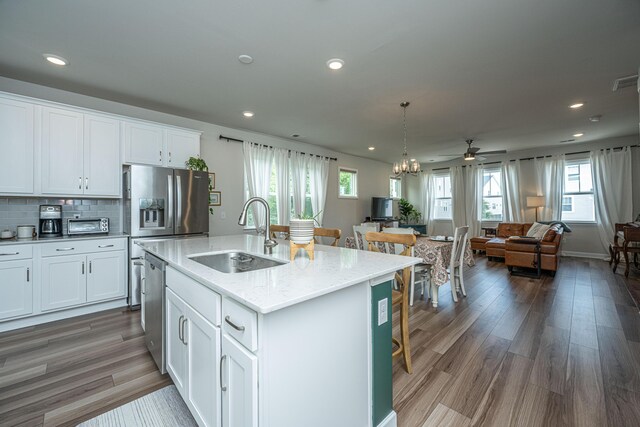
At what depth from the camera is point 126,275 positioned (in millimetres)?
3299

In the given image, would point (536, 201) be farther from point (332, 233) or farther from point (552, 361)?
point (332, 233)

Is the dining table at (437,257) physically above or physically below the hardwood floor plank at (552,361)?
above

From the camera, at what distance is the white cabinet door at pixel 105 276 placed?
3076mm


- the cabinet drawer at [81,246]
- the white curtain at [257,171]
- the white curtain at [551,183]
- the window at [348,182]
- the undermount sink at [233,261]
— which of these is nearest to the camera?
the undermount sink at [233,261]

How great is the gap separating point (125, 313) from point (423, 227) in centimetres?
719

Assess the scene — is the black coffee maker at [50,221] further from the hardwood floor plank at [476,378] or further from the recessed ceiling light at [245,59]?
the hardwood floor plank at [476,378]

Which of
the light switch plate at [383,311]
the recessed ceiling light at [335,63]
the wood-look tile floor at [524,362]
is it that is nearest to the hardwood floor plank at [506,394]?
the wood-look tile floor at [524,362]

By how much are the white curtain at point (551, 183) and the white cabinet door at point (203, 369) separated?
26.3 feet

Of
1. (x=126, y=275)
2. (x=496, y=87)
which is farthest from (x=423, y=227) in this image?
(x=126, y=275)

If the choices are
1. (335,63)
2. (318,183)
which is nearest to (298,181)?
(318,183)

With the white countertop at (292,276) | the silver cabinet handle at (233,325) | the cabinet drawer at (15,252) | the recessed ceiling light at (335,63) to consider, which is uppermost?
the recessed ceiling light at (335,63)

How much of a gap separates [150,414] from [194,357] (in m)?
0.63

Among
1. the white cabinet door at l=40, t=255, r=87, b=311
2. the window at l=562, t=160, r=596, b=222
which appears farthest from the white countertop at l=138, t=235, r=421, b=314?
the window at l=562, t=160, r=596, b=222

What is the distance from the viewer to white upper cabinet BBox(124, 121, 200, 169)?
343 cm
